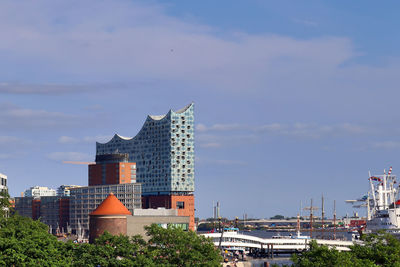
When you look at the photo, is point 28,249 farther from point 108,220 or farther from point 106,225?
point 108,220

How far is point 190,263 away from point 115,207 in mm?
69290

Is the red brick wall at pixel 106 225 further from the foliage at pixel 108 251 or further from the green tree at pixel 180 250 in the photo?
the green tree at pixel 180 250

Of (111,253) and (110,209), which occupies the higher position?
(110,209)

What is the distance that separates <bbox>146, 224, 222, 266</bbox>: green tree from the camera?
114 m

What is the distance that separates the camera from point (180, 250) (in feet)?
379

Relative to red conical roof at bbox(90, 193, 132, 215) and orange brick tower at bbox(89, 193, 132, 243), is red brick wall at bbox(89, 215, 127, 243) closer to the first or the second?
orange brick tower at bbox(89, 193, 132, 243)

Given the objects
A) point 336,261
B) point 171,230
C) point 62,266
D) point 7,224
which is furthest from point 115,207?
point 336,261

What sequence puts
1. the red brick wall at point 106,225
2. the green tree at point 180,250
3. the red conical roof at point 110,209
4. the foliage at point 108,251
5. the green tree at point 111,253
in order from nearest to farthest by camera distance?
1. the foliage at point 108,251
2. the green tree at point 111,253
3. the green tree at point 180,250
4. the red brick wall at point 106,225
5. the red conical roof at point 110,209

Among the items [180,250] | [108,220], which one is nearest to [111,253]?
[180,250]

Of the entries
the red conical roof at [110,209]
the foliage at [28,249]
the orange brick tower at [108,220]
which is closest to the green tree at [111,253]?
the foliage at [28,249]

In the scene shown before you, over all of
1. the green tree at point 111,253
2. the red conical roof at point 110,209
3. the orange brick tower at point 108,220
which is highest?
the red conical roof at point 110,209

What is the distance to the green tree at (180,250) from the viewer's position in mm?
113938

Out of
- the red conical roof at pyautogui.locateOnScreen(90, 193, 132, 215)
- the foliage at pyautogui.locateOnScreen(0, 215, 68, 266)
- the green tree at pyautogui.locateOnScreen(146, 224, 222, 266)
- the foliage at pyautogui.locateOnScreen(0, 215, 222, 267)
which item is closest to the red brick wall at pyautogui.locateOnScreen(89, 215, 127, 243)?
the red conical roof at pyautogui.locateOnScreen(90, 193, 132, 215)

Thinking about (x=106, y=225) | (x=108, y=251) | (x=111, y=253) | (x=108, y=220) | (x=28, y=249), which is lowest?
(x=111, y=253)
